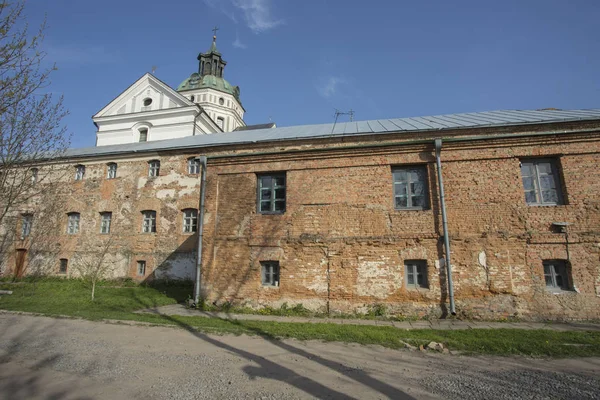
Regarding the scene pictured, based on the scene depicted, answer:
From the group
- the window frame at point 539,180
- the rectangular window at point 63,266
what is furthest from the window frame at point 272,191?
the rectangular window at point 63,266

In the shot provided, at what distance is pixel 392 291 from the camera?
8969 mm

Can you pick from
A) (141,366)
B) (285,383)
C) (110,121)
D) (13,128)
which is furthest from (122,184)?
(285,383)

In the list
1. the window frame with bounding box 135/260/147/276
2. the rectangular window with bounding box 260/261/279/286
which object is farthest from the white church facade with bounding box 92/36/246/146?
the rectangular window with bounding box 260/261/279/286

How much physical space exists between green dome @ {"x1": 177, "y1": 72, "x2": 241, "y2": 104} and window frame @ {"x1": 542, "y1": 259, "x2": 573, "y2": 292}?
1355 inches

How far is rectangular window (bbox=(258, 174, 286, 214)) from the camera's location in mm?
10453

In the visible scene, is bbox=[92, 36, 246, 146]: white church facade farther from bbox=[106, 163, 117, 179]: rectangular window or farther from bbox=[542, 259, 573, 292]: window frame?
bbox=[542, 259, 573, 292]: window frame

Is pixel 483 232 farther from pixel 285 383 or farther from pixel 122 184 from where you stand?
pixel 122 184

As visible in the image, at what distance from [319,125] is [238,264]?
306 inches

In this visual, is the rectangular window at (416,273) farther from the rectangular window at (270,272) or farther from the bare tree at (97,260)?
the bare tree at (97,260)

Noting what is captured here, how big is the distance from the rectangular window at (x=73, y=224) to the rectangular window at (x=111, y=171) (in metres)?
3.11

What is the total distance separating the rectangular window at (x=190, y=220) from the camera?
56.0 ft

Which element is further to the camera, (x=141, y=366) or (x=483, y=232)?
(x=483, y=232)

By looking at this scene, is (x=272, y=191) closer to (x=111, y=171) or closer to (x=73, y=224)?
(x=111, y=171)

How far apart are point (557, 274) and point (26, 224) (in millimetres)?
26894
